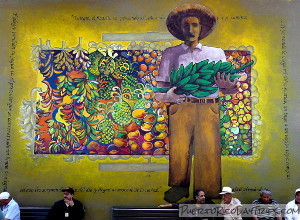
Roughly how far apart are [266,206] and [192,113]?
1.82m

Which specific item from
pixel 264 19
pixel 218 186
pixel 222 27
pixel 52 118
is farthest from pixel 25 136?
pixel 264 19

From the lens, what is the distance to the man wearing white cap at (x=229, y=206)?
594 centimetres

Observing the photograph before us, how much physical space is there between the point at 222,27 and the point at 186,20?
612mm

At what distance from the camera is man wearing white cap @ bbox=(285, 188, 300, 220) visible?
19.6ft

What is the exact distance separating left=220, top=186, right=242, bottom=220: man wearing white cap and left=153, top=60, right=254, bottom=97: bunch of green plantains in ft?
5.27

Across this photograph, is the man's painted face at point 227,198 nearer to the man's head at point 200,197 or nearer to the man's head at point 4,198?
the man's head at point 200,197

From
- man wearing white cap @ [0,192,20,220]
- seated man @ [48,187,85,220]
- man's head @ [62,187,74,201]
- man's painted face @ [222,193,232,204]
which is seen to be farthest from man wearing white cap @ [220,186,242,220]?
man wearing white cap @ [0,192,20,220]

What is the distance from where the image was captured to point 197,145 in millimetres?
6598

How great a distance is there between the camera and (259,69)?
6.75 m

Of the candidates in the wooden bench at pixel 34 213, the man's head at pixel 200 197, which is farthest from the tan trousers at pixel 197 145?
the wooden bench at pixel 34 213

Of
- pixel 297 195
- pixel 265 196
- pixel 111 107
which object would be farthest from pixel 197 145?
pixel 297 195

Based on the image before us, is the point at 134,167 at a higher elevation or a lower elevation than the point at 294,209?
higher

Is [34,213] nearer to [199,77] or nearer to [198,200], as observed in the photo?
[198,200]

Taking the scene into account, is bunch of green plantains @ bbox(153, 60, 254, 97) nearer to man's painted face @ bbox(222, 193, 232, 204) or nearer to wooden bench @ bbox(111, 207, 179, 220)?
man's painted face @ bbox(222, 193, 232, 204)
